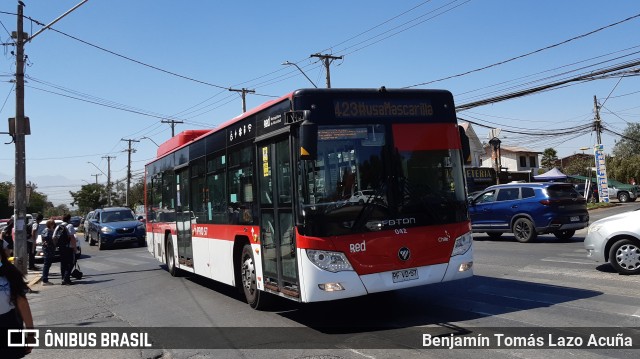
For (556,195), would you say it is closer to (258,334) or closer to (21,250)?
(258,334)

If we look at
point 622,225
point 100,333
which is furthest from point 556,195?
point 100,333

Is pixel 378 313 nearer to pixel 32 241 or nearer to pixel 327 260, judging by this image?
pixel 327 260

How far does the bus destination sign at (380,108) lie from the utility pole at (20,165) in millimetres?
12344

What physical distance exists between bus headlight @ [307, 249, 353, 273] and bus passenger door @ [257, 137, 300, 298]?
0.44 metres

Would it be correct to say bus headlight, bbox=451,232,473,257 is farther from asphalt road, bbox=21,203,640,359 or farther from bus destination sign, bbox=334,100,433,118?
bus destination sign, bbox=334,100,433,118

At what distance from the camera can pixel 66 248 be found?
1379 cm

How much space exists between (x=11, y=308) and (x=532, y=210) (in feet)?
48.9

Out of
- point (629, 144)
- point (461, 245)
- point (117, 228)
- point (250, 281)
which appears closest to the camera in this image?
point (461, 245)

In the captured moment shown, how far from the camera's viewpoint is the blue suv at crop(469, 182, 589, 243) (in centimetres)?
1575

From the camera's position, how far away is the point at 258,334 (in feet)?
22.7

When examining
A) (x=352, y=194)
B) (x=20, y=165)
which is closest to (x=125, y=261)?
(x=20, y=165)

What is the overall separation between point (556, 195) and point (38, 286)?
15066 mm

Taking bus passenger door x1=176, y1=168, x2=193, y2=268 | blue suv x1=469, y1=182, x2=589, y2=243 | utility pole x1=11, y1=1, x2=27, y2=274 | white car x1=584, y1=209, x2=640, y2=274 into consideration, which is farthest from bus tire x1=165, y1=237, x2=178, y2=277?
blue suv x1=469, y1=182, x2=589, y2=243

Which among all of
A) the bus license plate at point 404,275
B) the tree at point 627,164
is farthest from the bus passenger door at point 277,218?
the tree at point 627,164
